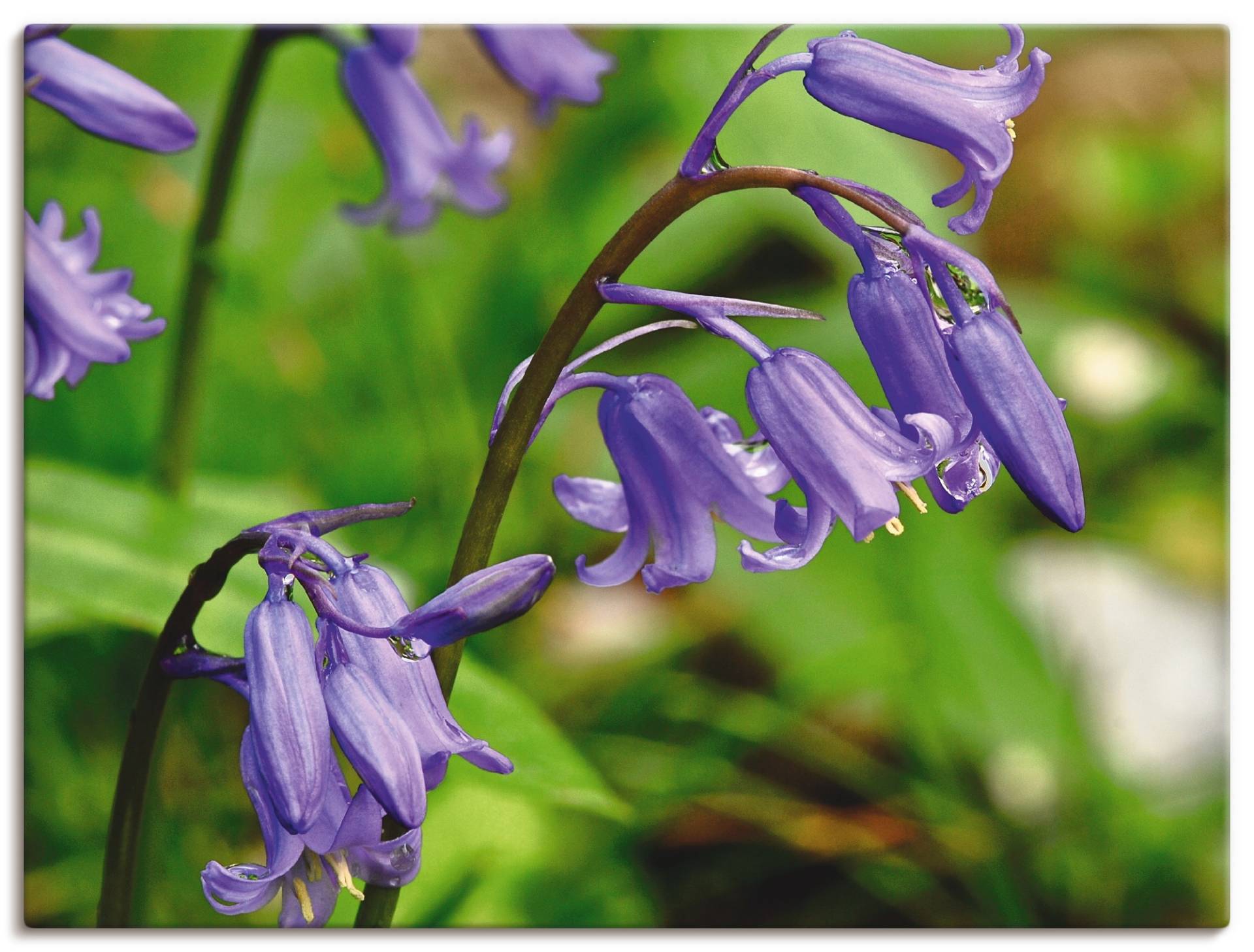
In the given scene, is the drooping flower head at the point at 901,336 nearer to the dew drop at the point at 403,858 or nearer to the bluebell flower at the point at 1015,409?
the bluebell flower at the point at 1015,409

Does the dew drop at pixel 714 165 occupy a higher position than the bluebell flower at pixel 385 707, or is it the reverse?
the dew drop at pixel 714 165

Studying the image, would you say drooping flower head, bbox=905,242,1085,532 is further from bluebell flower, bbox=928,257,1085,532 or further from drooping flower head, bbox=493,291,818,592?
drooping flower head, bbox=493,291,818,592

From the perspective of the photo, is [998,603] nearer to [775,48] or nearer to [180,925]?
[775,48]

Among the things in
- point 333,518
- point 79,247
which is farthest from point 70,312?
point 333,518

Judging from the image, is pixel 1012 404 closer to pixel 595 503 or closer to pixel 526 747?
pixel 595 503

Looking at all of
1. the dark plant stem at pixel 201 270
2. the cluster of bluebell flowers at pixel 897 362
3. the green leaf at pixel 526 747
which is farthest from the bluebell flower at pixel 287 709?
the dark plant stem at pixel 201 270

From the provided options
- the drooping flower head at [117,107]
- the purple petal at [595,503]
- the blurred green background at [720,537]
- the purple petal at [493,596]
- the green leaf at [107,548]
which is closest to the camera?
the purple petal at [493,596]
